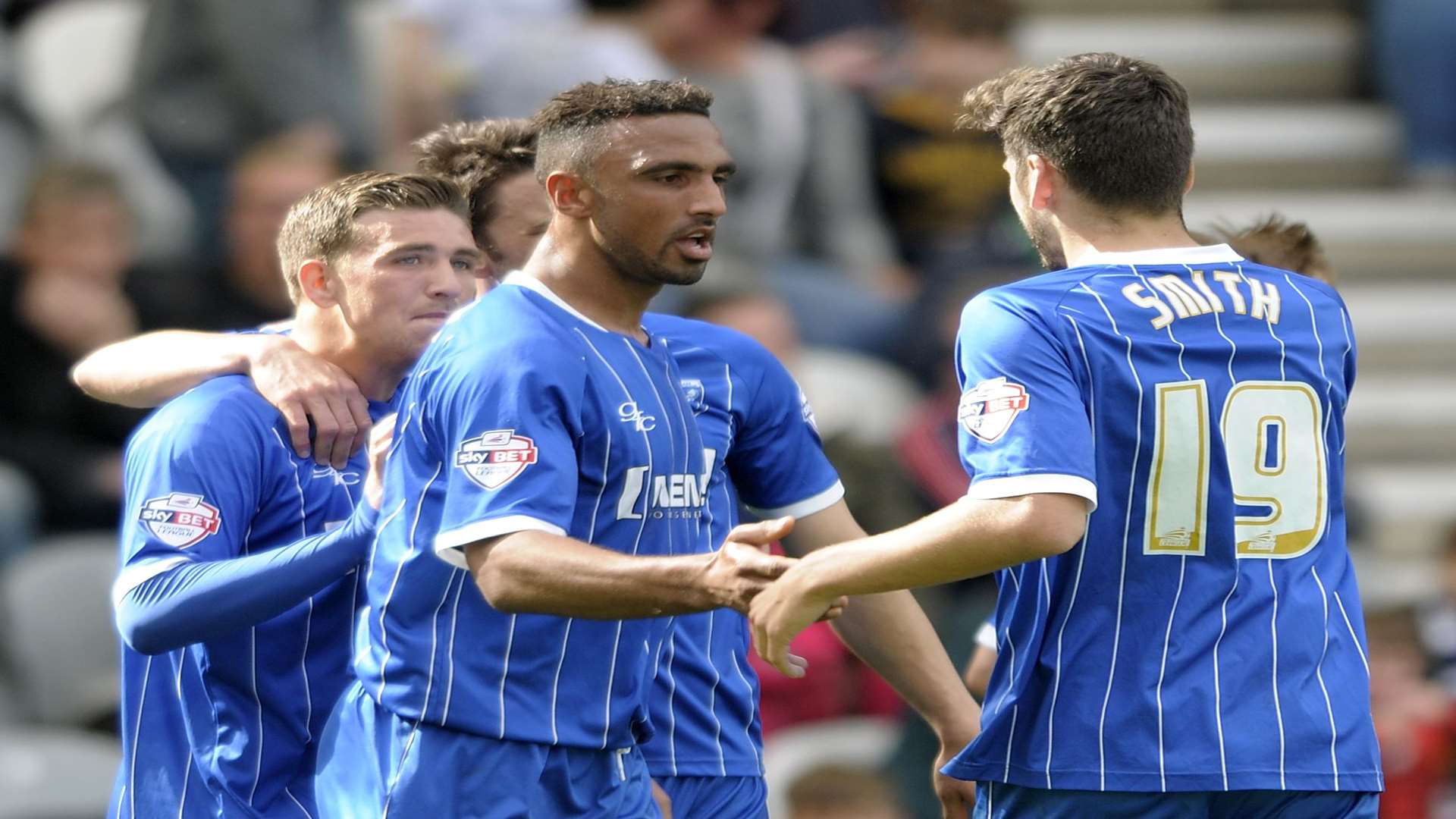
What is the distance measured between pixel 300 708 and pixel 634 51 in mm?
4813

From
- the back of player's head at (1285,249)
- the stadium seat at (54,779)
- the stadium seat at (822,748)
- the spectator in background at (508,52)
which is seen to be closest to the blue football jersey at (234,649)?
the back of player's head at (1285,249)

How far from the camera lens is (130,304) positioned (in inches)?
282

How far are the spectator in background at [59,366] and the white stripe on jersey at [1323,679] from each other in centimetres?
460

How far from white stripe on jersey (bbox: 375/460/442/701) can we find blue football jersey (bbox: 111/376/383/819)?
0.41 metres

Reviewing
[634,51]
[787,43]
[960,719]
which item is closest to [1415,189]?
[787,43]

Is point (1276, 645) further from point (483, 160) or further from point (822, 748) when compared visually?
point (822, 748)

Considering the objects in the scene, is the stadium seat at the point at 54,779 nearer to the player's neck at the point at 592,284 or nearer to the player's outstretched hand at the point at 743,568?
the player's neck at the point at 592,284

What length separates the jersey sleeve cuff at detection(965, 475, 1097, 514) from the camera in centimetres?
326

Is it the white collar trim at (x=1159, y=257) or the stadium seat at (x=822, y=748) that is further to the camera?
the stadium seat at (x=822, y=748)

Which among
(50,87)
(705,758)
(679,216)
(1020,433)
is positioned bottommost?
(705,758)

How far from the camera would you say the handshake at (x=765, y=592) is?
3.19 meters

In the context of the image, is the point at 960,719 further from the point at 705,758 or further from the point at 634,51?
the point at 634,51

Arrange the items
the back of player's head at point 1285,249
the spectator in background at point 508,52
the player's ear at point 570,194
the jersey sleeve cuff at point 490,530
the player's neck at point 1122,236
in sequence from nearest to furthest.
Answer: the jersey sleeve cuff at point 490,530 < the player's neck at point 1122,236 < the player's ear at point 570,194 < the back of player's head at point 1285,249 < the spectator in background at point 508,52

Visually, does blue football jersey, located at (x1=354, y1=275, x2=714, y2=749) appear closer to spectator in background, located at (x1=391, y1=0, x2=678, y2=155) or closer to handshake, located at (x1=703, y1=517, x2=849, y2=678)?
handshake, located at (x1=703, y1=517, x2=849, y2=678)
